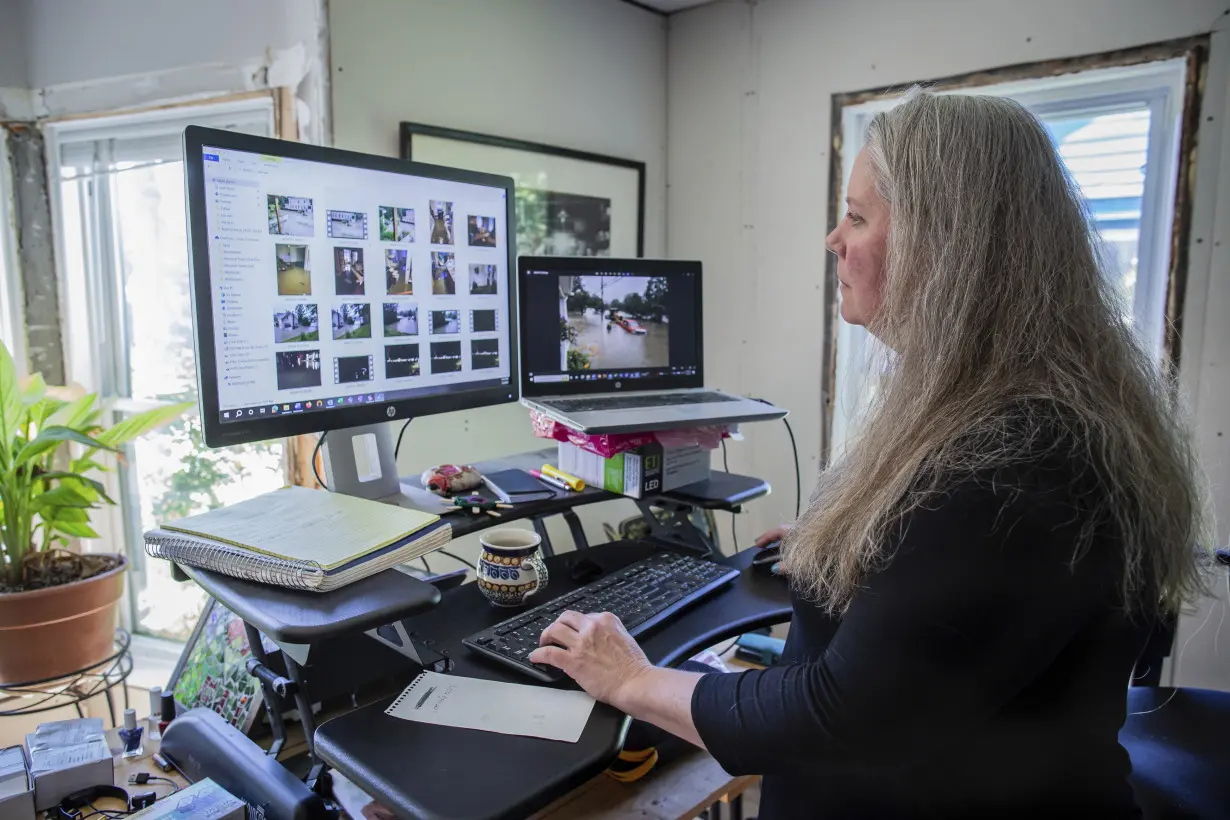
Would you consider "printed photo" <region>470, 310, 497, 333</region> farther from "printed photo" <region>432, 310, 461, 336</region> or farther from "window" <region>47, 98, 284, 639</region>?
"window" <region>47, 98, 284, 639</region>

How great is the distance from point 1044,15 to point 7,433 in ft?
8.74

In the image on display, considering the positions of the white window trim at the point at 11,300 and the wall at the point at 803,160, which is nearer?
the wall at the point at 803,160

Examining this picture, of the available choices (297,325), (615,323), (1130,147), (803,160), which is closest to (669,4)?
(803,160)

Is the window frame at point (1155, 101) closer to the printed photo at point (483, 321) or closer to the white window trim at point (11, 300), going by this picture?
the printed photo at point (483, 321)

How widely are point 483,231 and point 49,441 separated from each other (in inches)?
44.2

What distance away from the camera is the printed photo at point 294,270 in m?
1.07

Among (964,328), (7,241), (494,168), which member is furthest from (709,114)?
(7,241)

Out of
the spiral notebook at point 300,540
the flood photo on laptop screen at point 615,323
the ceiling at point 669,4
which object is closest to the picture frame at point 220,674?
the spiral notebook at point 300,540

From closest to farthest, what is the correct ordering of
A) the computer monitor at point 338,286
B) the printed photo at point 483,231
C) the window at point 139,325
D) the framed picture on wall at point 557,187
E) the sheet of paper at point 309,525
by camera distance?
the sheet of paper at point 309,525
the computer monitor at point 338,286
the printed photo at point 483,231
the framed picture on wall at point 557,187
the window at point 139,325

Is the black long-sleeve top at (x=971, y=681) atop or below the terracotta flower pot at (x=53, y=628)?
atop

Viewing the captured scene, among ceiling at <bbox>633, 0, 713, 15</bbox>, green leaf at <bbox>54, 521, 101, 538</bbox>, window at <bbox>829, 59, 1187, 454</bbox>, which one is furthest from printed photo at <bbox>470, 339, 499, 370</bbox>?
ceiling at <bbox>633, 0, 713, 15</bbox>

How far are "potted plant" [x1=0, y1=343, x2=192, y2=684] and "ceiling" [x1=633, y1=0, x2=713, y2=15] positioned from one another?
1.91 m

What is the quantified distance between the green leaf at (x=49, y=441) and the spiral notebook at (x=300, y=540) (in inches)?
34.6

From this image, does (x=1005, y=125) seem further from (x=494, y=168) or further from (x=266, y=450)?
(x=266, y=450)
